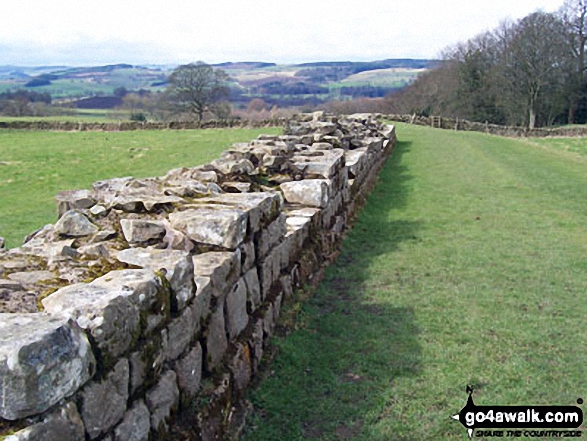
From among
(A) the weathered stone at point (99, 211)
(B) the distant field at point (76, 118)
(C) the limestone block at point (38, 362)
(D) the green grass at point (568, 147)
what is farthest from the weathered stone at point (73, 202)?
(B) the distant field at point (76, 118)

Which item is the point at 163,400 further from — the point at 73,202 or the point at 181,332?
the point at 73,202

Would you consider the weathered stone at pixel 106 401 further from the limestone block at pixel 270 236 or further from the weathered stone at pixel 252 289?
the limestone block at pixel 270 236

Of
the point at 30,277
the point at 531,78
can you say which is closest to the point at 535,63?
the point at 531,78

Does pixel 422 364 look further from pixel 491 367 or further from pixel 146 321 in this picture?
pixel 146 321

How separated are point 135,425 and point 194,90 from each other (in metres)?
52.8

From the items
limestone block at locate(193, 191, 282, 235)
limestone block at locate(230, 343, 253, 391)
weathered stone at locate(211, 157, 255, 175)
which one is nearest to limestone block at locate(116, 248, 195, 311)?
limestone block at locate(230, 343, 253, 391)

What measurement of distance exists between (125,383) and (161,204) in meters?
2.74

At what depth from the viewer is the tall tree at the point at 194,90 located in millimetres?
53481

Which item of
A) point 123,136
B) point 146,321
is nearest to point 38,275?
point 146,321

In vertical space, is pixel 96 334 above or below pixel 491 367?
above

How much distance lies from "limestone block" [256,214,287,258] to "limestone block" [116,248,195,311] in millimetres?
1506

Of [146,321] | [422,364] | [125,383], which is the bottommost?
[422,364]

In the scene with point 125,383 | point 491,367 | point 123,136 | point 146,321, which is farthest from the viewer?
point 123,136

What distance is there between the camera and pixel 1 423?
2.58m
